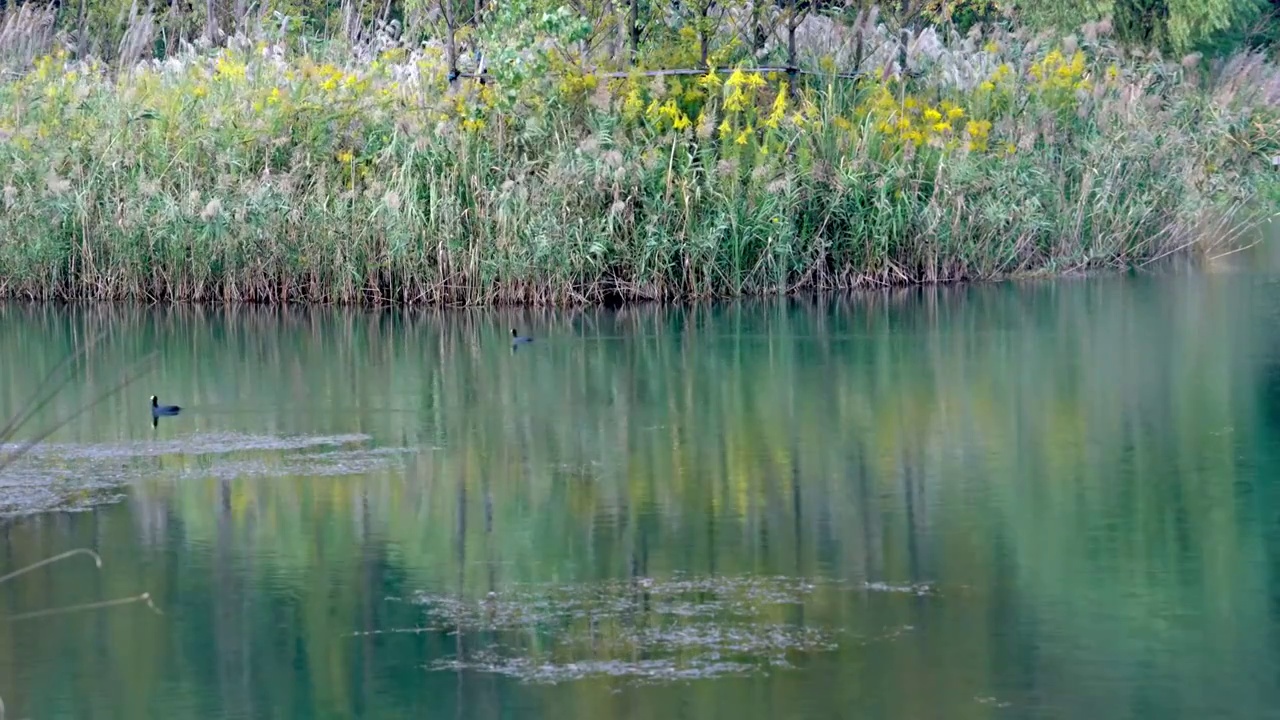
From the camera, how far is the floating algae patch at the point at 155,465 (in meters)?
8.86

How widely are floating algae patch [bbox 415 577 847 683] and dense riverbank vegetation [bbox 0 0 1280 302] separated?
892cm

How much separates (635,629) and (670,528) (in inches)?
57.5

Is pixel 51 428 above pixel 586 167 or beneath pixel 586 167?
beneath

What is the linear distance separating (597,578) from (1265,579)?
2.29 metres

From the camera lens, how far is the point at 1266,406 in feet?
34.0

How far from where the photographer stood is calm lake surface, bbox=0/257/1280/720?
231 inches

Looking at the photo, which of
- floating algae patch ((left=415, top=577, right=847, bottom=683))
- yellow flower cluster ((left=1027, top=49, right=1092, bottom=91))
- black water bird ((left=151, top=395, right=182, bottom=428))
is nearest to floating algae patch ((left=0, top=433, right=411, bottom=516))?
black water bird ((left=151, top=395, right=182, bottom=428))

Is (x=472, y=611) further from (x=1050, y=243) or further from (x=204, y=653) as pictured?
(x=1050, y=243)

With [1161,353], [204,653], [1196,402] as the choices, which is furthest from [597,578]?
[1161,353]

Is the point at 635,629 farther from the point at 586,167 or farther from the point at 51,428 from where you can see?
the point at 586,167

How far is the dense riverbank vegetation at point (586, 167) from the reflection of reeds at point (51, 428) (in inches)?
121

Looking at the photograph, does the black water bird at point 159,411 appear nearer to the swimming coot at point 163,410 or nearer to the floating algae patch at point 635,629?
the swimming coot at point 163,410

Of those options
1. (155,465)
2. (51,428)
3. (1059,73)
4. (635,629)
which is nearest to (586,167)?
(1059,73)

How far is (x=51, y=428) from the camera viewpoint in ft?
32.7
